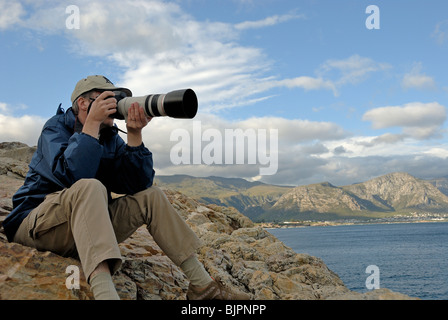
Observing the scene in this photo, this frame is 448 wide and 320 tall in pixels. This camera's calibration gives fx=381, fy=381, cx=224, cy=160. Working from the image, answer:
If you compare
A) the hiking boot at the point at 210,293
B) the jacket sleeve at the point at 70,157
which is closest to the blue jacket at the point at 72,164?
the jacket sleeve at the point at 70,157

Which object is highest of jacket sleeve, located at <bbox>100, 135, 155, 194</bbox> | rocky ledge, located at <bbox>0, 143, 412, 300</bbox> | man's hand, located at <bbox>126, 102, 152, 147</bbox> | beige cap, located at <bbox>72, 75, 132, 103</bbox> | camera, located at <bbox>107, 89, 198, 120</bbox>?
beige cap, located at <bbox>72, 75, 132, 103</bbox>

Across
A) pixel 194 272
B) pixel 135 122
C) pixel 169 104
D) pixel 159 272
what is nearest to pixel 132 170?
pixel 135 122

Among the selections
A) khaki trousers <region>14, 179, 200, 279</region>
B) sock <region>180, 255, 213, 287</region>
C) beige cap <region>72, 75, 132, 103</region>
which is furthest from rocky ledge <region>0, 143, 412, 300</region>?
beige cap <region>72, 75, 132, 103</region>

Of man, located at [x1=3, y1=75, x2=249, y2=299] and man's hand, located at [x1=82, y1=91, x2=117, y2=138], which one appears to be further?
man's hand, located at [x1=82, y1=91, x2=117, y2=138]

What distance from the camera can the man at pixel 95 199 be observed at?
3.58 m

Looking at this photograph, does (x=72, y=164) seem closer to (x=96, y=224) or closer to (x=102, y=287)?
(x=96, y=224)

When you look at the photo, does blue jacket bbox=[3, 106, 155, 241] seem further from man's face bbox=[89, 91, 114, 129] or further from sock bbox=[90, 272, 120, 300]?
sock bbox=[90, 272, 120, 300]

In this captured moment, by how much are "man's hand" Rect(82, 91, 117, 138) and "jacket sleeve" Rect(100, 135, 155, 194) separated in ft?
1.62

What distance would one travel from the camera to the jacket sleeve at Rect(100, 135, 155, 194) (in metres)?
4.44

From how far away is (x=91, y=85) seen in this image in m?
4.49

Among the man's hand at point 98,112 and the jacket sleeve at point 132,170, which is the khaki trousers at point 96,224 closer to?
the jacket sleeve at point 132,170

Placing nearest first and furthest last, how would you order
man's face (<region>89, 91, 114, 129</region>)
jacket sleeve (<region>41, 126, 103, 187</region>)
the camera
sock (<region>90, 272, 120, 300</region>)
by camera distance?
sock (<region>90, 272, 120, 300</region>) → jacket sleeve (<region>41, 126, 103, 187</region>) → the camera → man's face (<region>89, 91, 114, 129</region>)

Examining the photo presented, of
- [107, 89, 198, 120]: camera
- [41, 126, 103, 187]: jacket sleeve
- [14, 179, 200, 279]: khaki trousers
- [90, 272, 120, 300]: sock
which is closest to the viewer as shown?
[90, 272, 120, 300]: sock
